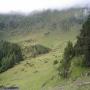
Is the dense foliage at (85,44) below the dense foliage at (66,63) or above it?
above

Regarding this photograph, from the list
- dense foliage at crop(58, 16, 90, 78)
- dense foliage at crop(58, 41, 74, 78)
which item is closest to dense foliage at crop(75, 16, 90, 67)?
dense foliage at crop(58, 16, 90, 78)

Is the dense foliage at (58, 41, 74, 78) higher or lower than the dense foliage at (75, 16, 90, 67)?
lower

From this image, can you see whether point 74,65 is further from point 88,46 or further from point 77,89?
point 77,89

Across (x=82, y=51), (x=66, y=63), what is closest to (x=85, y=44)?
(x=82, y=51)

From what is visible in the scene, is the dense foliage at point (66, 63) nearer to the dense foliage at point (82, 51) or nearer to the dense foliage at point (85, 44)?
the dense foliage at point (82, 51)

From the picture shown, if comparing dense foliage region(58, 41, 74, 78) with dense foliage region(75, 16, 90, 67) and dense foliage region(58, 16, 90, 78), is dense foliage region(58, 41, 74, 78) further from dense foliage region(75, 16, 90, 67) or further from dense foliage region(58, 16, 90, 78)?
dense foliage region(75, 16, 90, 67)

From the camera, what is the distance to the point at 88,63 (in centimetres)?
9331

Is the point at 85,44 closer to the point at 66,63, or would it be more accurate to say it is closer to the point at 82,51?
the point at 82,51

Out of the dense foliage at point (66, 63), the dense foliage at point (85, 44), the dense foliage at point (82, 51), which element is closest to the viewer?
the dense foliage at point (85, 44)

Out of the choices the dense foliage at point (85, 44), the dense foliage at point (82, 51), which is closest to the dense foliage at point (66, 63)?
the dense foliage at point (82, 51)

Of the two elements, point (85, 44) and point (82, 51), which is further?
point (82, 51)

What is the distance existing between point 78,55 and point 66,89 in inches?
1186

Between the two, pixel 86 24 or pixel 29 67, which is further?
pixel 29 67

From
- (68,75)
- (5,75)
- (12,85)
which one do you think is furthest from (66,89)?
(5,75)
